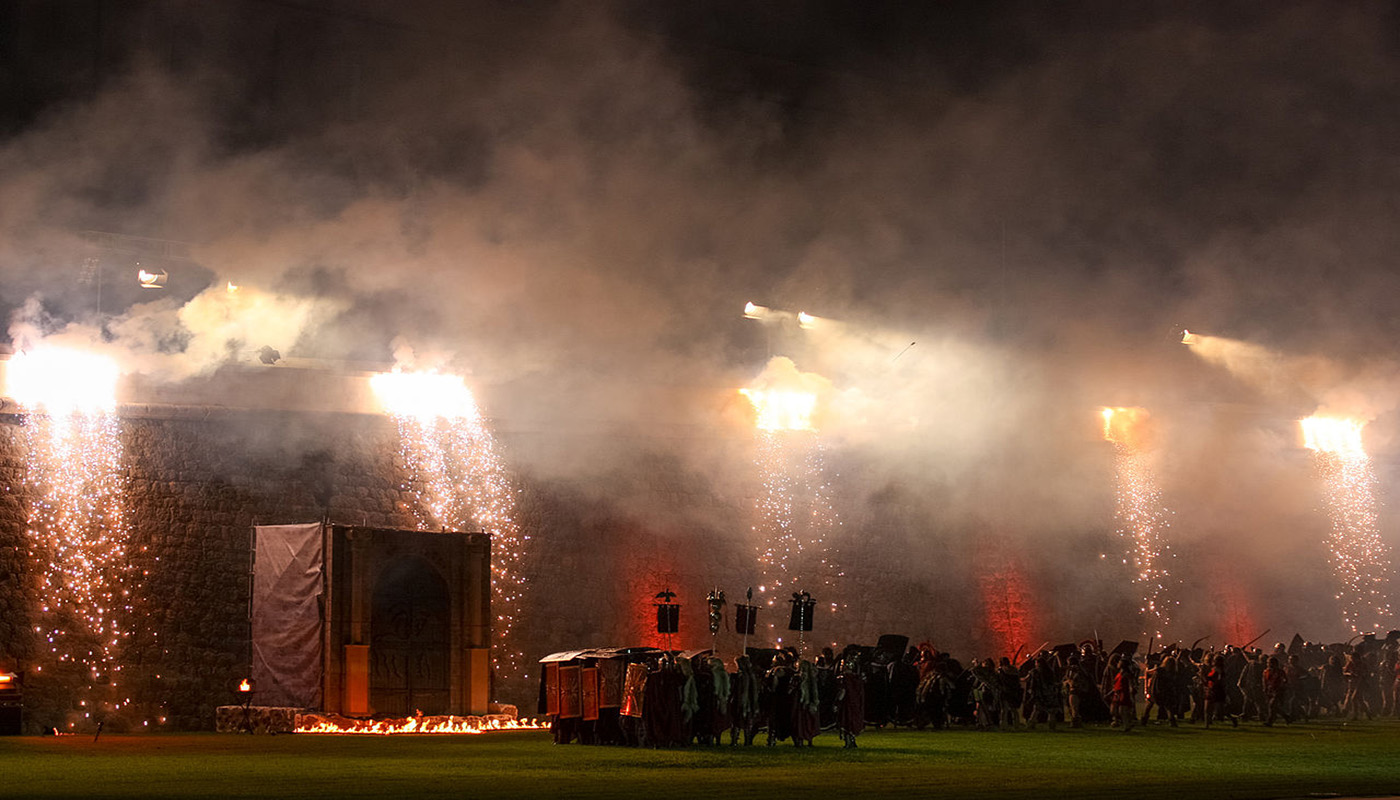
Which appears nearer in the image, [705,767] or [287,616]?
[705,767]

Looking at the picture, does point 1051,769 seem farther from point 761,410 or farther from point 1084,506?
point 1084,506

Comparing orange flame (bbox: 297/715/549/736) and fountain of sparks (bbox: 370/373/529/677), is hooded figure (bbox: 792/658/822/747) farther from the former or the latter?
fountain of sparks (bbox: 370/373/529/677)

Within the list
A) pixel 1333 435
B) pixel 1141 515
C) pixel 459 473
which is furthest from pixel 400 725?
pixel 1333 435

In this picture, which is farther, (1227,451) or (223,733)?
(1227,451)

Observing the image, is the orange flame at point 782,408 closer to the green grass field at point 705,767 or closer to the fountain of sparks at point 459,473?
the fountain of sparks at point 459,473

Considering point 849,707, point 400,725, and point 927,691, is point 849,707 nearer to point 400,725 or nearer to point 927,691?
point 927,691

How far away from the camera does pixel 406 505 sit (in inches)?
734

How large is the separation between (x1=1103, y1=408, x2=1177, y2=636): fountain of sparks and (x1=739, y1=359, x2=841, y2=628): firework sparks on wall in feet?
18.0

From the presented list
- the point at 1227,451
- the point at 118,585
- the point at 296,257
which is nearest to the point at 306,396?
the point at 296,257

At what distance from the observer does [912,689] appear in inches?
673

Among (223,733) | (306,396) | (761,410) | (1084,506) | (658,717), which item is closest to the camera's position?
(658,717)

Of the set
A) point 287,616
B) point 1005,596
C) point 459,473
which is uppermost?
point 459,473

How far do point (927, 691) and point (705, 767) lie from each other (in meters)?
6.92

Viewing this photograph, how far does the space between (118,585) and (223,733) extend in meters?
2.26
